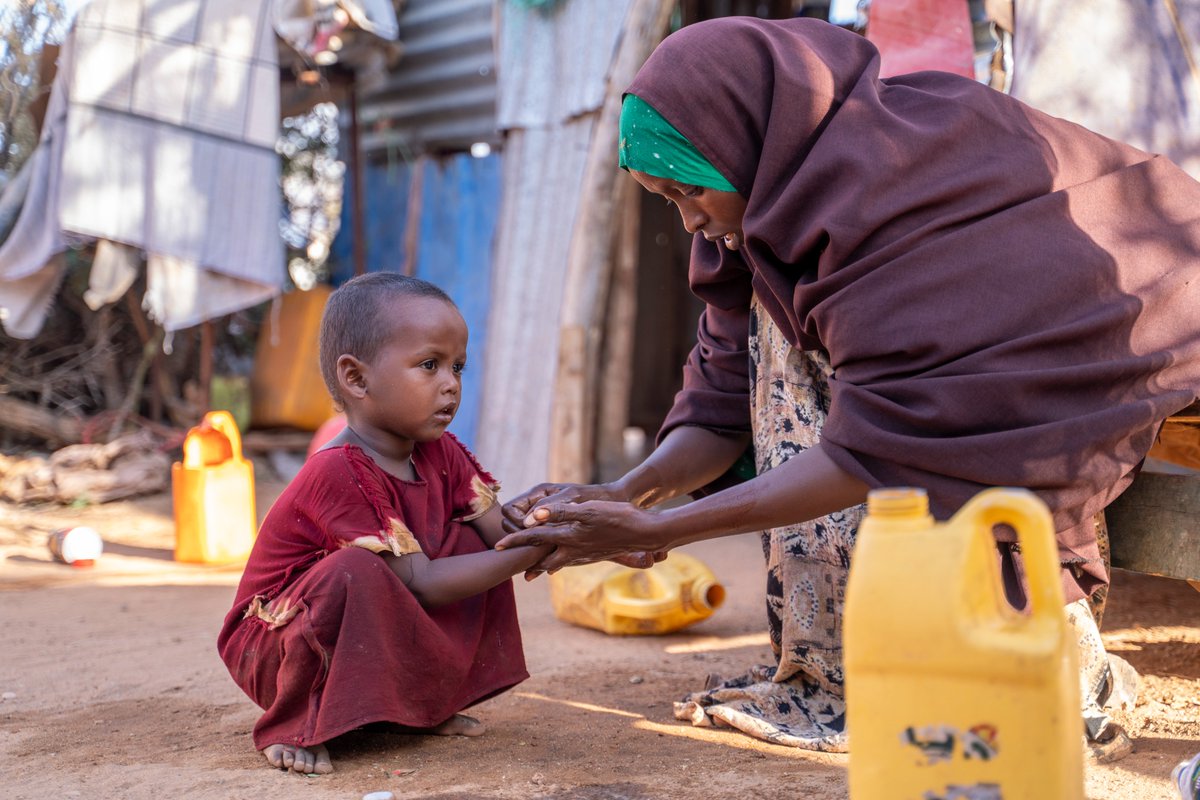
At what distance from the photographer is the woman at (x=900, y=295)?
7.18 feet

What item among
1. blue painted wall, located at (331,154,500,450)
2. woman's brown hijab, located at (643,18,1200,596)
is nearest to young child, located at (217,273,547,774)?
woman's brown hijab, located at (643,18,1200,596)

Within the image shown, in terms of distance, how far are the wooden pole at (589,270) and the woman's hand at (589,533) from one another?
3.23 m

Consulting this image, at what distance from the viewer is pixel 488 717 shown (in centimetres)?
291

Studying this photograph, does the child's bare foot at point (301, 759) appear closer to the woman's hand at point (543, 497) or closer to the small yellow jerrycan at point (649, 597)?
the woman's hand at point (543, 497)

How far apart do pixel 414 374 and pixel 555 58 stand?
4118mm

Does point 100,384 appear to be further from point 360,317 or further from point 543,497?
point 543,497

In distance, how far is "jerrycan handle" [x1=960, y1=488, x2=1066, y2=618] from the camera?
1.36m

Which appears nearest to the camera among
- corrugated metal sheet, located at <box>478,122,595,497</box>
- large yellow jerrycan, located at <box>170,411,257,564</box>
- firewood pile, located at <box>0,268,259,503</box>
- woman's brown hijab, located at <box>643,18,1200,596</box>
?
woman's brown hijab, located at <box>643,18,1200,596</box>

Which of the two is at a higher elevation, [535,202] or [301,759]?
[535,202]

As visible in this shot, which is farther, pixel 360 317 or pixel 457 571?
pixel 360 317

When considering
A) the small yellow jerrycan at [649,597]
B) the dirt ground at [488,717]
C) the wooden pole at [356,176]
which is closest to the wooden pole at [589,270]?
the dirt ground at [488,717]

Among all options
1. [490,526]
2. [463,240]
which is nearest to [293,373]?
[463,240]

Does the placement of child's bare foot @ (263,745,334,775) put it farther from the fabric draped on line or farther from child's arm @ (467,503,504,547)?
the fabric draped on line

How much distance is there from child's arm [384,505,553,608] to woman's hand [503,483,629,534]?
0.43 feet
